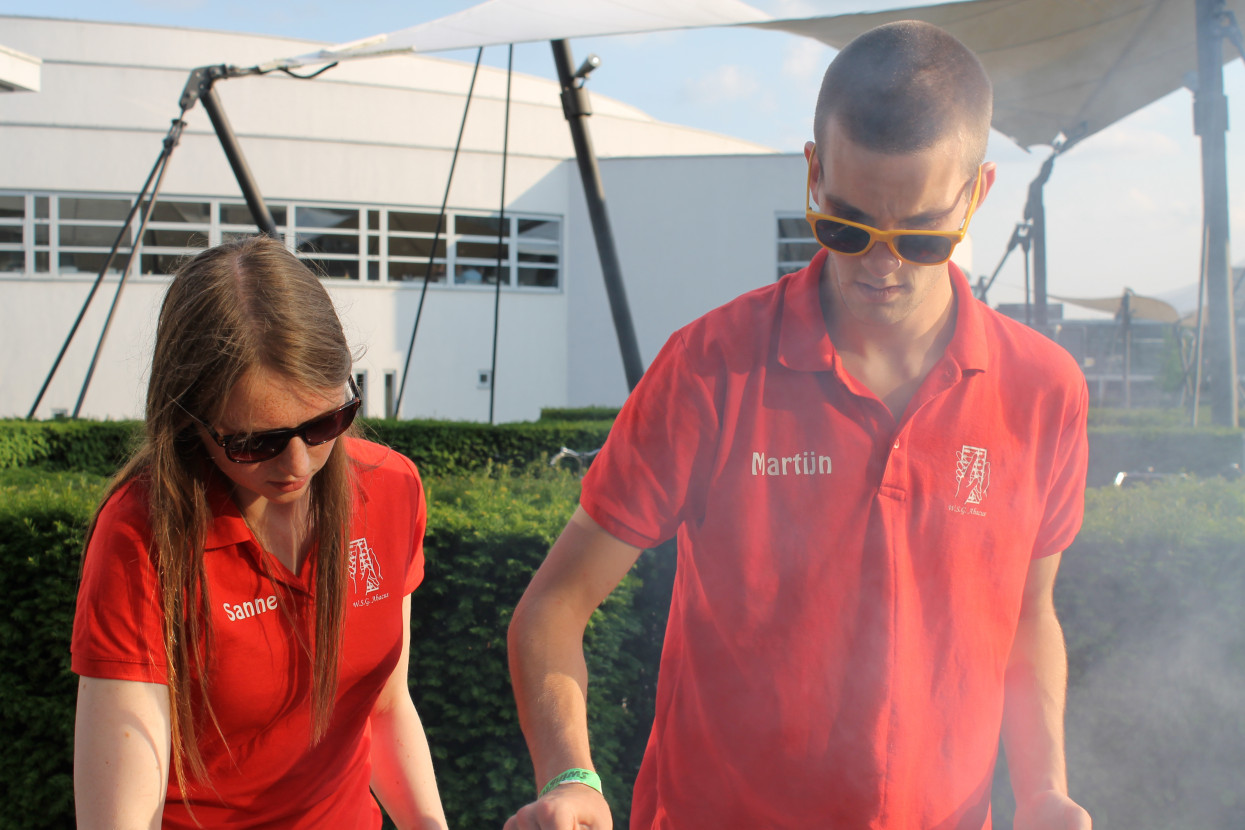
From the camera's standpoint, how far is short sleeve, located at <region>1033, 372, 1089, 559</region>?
147 centimetres

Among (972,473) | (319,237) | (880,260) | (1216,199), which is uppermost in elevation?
(319,237)

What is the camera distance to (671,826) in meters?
1.44

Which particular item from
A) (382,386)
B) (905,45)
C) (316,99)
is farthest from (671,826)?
(316,99)

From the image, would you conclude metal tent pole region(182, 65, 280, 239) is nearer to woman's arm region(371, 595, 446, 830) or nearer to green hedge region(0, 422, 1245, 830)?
green hedge region(0, 422, 1245, 830)

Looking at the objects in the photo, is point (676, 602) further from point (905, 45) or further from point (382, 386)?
point (382, 386)

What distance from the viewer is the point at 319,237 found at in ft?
60.4

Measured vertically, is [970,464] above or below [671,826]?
above

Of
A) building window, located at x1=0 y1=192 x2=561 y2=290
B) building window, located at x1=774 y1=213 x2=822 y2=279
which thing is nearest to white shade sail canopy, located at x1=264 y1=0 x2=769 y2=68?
building window, located at x1=0 y1=192 x2=561 y2=290

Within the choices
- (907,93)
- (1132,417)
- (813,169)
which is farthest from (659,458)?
(1132,417)

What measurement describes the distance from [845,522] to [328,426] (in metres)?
0.92

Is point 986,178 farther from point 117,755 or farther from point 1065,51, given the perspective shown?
point 1065,51

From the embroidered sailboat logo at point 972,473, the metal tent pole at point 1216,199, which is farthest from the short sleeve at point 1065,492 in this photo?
the metal tent pole at point 1216,199

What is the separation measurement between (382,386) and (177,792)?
1720 cm

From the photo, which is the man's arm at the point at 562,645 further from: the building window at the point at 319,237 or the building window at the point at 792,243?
the building window at the point at 792,243
